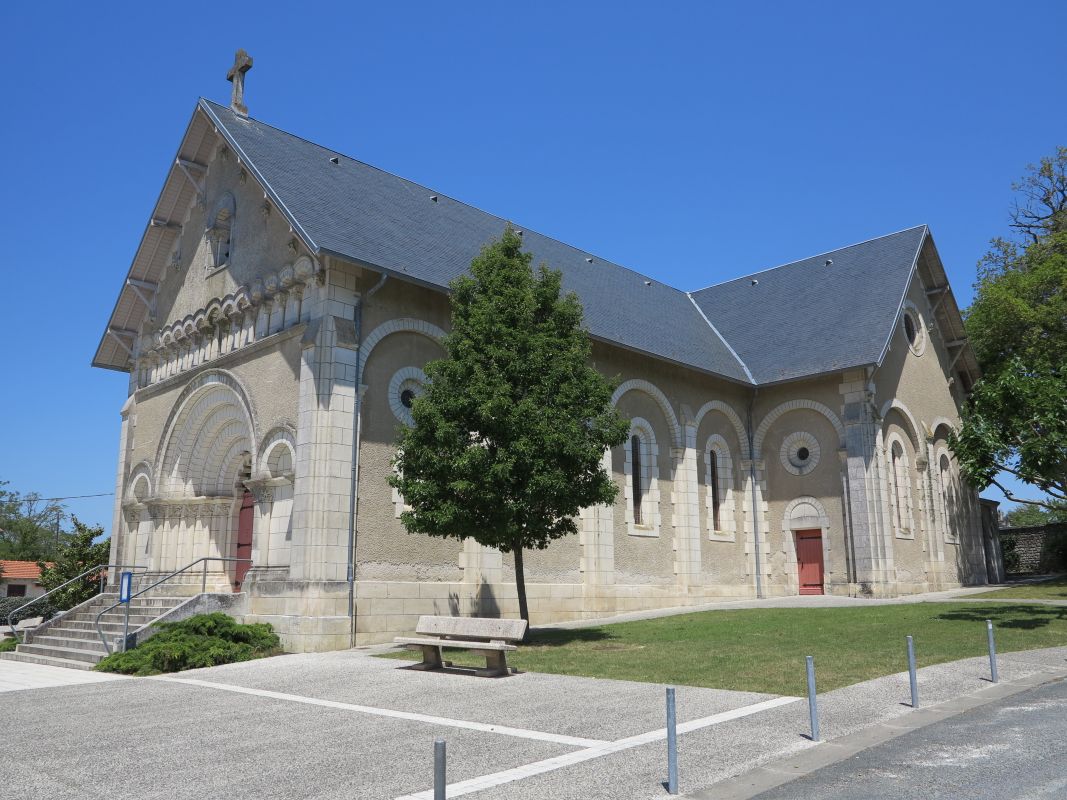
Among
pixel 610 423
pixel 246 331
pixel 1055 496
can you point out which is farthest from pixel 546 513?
pixel 1055 496

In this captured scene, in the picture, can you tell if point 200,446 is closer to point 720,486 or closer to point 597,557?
point 597,557

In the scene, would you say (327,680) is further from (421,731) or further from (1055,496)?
(1055,496)

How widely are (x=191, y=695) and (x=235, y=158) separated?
13.9m

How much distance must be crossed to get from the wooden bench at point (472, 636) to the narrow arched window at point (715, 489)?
562 inches

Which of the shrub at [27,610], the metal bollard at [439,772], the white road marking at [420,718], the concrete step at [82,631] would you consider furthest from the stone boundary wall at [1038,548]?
the metal bollard at [439,772]

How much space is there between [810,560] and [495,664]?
54.6 feet

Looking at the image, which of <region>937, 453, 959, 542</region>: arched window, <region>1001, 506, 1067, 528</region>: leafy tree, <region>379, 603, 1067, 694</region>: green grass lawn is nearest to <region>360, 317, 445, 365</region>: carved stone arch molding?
<region>379, 603, 1067, 694</region>: green grass lawn

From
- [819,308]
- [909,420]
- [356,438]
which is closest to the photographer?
[356,438]

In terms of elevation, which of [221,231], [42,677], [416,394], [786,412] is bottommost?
[42,677]

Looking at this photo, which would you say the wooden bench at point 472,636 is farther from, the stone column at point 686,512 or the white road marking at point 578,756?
the stone column at point 686,512

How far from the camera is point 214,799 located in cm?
661

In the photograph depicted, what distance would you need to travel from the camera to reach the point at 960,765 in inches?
275

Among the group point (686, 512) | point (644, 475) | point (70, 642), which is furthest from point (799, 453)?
point (70, 642)

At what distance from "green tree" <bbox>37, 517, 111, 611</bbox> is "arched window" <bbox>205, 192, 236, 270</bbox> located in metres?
10.2
